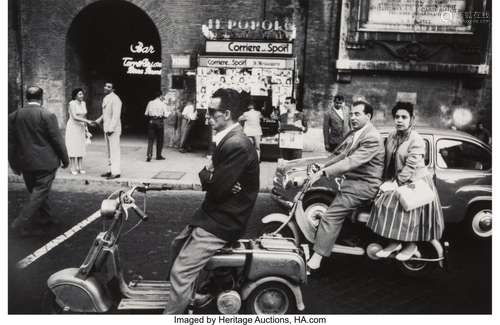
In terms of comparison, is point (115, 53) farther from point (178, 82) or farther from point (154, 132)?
point (154, 132)

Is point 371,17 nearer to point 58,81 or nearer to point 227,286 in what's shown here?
point 58,81

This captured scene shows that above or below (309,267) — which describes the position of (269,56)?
above

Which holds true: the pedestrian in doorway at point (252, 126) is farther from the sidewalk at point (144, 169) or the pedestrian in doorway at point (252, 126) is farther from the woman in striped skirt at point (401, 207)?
the woman in striped skirt at point (401, 207)

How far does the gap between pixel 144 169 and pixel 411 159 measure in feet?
24.6

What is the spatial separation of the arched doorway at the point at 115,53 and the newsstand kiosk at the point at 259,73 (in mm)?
4215

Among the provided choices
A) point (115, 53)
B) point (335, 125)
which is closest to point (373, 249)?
point (335, 125)

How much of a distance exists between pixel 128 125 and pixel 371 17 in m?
9.82

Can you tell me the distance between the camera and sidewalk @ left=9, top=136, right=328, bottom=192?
1005 centimetres

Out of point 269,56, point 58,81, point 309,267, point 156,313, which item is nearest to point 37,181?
point 156,313

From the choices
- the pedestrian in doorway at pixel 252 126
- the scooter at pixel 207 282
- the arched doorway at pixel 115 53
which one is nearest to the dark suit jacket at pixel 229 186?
the scooter at pixel 207 282

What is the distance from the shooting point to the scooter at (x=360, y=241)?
217 inches

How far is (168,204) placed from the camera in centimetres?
849

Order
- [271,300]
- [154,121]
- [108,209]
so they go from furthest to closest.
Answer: [154,121]
[271,300]
[108,209]

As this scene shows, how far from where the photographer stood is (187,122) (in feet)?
47.7
